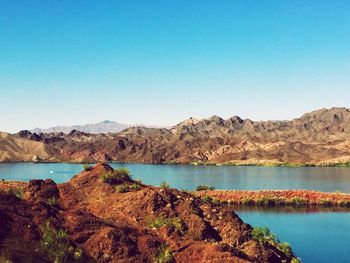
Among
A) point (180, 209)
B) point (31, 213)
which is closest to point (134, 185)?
point (180, 209)

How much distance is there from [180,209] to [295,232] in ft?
67.2

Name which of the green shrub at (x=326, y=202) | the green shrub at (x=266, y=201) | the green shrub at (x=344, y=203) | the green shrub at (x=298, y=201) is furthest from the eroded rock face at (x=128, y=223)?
the green shrub at (x=344, y=203)

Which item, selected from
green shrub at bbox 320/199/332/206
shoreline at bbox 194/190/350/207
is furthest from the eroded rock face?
green shrub at bbox 320/199/332/206

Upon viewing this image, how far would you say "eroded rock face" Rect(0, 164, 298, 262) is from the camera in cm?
2059

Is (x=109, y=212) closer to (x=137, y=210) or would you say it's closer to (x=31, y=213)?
(x=137, y=210)

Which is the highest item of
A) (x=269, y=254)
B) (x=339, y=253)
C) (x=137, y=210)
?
(x=137, y=210)

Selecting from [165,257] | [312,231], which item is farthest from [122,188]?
[312,231]

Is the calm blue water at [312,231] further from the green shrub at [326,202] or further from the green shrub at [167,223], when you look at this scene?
the green shrub at [167,223]

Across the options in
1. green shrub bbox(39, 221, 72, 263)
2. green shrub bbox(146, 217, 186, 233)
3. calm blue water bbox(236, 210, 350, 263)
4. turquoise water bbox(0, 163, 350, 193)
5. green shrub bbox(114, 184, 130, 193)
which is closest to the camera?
green shrub bbox(39, 221, 72, 263)

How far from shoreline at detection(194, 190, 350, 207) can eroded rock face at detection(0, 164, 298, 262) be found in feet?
106

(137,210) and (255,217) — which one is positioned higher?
(137,210)

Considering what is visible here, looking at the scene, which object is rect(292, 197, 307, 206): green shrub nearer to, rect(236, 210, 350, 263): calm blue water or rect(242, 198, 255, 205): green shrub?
rect(242, 198, 255, 205): green shrub

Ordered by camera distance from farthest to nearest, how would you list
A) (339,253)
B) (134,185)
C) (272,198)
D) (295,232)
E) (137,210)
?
(272,198)
(295,232)
(339,253)
(134,185)
(137,210)

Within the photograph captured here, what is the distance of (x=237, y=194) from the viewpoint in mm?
64812
